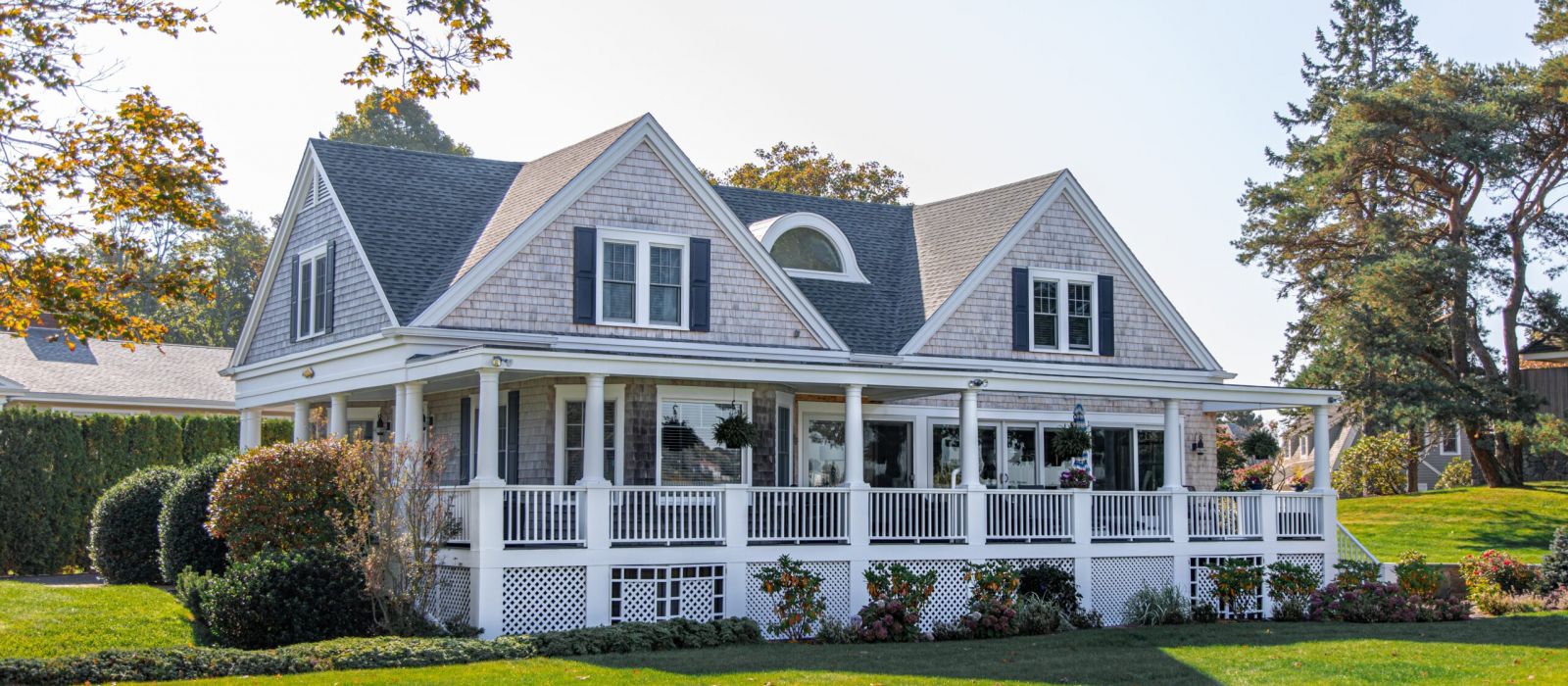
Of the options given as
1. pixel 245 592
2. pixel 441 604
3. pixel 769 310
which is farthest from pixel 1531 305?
pixel 245 592

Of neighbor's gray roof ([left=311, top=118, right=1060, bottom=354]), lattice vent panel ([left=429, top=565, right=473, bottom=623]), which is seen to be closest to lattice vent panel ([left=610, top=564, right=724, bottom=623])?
lattice vent panel ([left=429, top=565, right=473, bottom=623])

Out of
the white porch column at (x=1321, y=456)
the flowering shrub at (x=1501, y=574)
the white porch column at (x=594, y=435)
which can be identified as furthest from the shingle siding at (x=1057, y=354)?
the white porch column at (x=594, y=435)

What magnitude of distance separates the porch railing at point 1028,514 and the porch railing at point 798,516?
90.1 inches

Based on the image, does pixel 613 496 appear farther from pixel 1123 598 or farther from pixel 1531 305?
pixel 1531 305

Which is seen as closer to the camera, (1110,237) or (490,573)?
(490,573)

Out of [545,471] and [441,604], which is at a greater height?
[545,471]

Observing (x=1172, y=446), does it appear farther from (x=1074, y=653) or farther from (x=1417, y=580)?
(x=1074, y=653)

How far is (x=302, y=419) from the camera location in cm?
2312

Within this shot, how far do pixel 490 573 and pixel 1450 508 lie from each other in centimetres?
2543

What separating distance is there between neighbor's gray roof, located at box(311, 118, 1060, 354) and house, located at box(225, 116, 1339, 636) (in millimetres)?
60

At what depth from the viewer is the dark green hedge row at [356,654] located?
13.6 metres

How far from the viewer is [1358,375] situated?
3469cm

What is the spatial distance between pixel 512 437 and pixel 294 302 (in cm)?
471

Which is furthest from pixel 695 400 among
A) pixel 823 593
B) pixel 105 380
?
pixel 105 380
